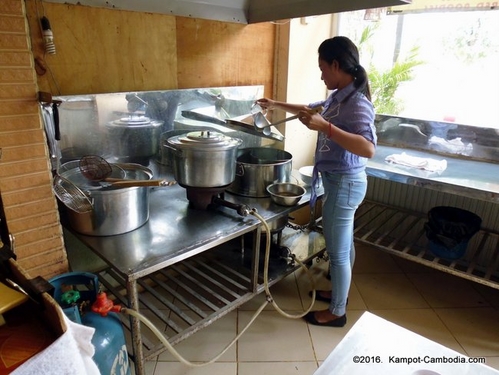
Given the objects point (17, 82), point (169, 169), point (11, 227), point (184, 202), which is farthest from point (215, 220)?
point (17, 82)

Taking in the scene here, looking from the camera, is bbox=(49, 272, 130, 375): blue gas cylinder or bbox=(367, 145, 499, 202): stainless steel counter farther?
bbox=(367, 145, 499, 202): stainless steel counter

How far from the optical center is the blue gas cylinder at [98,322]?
111cm

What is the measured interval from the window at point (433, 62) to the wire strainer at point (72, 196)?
2.02m

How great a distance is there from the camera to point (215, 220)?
155cm

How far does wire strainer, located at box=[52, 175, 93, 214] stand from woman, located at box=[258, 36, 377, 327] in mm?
864

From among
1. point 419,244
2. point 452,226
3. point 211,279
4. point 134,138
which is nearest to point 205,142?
point 134,138

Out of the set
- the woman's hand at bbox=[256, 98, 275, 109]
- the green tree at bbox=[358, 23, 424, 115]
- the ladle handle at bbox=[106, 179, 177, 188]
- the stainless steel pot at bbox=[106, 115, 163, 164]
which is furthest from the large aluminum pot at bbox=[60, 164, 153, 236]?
the green tree at bbox=[358, 23, 424, 115]

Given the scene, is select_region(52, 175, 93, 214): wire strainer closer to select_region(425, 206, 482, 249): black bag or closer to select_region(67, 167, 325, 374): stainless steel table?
select_region(67, 167, 325, 374): stainless steel table

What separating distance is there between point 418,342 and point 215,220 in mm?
869

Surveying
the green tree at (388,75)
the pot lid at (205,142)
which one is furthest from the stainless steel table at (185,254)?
the green tree at (388,75)

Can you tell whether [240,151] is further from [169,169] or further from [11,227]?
[11,227]

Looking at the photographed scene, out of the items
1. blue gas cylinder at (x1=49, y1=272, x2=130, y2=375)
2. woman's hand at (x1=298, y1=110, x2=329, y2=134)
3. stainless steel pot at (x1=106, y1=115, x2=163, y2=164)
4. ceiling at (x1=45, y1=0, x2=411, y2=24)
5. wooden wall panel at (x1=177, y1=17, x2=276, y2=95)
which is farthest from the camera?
wooden wall panel at (x1=177, y1=17, x2=276, y2=95)

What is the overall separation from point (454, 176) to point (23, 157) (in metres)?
1.99

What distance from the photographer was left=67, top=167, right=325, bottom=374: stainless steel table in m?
1.27
